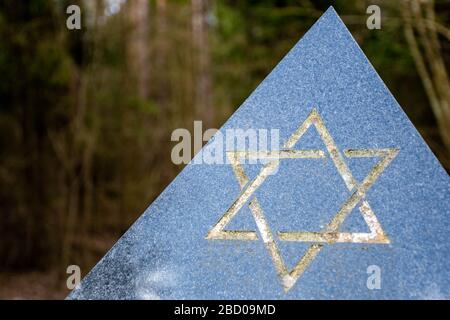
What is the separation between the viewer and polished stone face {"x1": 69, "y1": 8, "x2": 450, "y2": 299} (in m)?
3.21

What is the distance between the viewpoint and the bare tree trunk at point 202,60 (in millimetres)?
12805

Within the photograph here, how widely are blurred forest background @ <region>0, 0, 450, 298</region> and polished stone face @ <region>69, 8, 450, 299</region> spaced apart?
12.8 feet

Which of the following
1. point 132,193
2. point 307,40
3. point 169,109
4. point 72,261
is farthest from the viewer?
point 169,109

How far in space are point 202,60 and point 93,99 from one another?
5506 mm

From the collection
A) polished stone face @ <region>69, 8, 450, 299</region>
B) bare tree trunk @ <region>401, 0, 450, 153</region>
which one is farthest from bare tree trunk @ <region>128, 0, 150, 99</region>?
polished stone face @ <region>69, 8, 450, 299</region>

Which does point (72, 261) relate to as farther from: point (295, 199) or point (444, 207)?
point (444, 207)

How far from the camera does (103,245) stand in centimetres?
1059

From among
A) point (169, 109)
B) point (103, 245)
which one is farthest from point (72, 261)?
point (169, 109)

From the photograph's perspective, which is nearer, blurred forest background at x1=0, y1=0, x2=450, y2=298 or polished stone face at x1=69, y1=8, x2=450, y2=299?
polished stone face at x1=69, y1=8, x2=450, y2=299

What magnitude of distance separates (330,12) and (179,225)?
175cm

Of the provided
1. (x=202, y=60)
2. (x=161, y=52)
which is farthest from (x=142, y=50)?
(x=161, y=52)

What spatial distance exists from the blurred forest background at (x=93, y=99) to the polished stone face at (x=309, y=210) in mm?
3891

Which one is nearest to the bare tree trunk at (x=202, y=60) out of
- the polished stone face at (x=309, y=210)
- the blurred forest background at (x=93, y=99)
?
the blurred forest background at (x=93, y=99)

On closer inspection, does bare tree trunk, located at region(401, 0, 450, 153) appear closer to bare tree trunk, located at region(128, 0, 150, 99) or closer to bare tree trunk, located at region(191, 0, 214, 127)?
bare tree trunk, located at region(191, 0, 214, 127)
